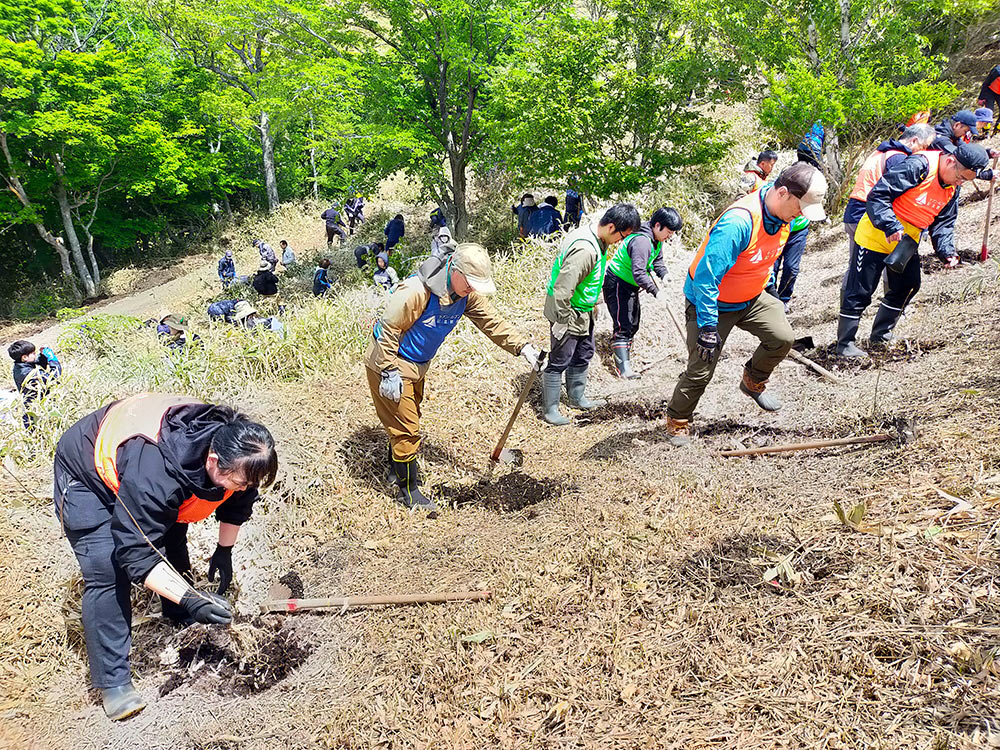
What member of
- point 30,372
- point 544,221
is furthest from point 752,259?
point 544,221

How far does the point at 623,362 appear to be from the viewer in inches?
256

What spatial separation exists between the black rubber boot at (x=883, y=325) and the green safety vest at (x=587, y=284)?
98.5 inches

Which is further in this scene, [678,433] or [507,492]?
[678,433]

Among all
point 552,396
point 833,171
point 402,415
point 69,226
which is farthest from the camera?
point 69,226

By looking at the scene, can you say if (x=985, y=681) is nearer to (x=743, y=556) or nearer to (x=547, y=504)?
(x=743, y=556)

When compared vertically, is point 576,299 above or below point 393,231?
above

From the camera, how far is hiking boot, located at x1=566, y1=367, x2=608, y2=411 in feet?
18.9

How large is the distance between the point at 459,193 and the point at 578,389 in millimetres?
10567

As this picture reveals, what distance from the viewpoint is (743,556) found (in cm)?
306

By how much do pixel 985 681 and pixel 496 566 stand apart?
2232mm

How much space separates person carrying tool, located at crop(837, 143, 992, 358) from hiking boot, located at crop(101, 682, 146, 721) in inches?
225

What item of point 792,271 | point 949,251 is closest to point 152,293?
point 792,271

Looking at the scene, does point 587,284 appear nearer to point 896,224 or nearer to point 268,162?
point 896,224

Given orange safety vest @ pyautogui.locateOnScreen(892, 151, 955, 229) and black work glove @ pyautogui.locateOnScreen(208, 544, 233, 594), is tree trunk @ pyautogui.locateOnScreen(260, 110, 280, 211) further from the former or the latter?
black work glove @ pyautogui.locateOnScreen(208, 544, 233, 594)
